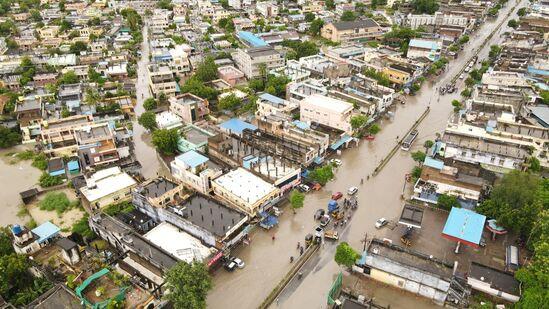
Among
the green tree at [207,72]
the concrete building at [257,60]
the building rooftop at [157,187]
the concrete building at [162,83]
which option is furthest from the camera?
the concrete building at [257,60]

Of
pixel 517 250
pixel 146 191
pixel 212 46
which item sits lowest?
pixel 517 250

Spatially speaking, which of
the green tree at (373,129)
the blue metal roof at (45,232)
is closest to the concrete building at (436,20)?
→ the green tree at (373,129)

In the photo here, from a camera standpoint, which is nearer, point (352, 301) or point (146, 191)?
point (352, 301)

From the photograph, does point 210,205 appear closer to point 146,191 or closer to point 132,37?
point 146,191

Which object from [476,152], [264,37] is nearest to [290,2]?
[264,37]

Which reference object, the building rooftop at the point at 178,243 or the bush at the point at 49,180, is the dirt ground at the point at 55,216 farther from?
the building rooftop at the point at 178,243

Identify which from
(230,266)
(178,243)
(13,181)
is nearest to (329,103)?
(230,266)
